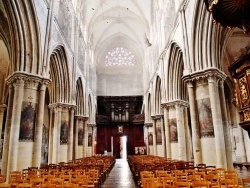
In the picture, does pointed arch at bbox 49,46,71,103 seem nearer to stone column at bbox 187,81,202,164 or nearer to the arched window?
stone column at bbox 187,81,202,164

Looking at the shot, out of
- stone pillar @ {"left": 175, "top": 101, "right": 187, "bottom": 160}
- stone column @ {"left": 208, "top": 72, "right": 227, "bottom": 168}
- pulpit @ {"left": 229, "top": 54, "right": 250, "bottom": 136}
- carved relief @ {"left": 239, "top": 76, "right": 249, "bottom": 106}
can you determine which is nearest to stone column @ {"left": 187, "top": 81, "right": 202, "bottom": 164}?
stone column @ {"left": 208, "top": 72, "right": 227, "bottom": 168}

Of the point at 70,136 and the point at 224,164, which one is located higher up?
the point at 70,136

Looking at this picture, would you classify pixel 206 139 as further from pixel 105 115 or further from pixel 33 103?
pixel 105 115

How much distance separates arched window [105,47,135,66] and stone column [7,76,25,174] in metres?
26.4

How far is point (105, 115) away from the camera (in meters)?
34.4

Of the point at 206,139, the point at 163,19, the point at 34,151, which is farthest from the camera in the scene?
the point at 163,19

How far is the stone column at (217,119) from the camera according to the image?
9.50 m

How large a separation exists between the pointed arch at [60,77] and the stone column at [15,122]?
5.83 m

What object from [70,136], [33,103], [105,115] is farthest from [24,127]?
[105,115]

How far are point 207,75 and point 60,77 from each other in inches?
424

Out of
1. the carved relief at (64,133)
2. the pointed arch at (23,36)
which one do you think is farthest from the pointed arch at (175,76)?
the pointed arch at (23,36)

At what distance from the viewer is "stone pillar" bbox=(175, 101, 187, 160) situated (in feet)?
49.1

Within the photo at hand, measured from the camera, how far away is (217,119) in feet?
32.1

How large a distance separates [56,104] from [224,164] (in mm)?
11814
